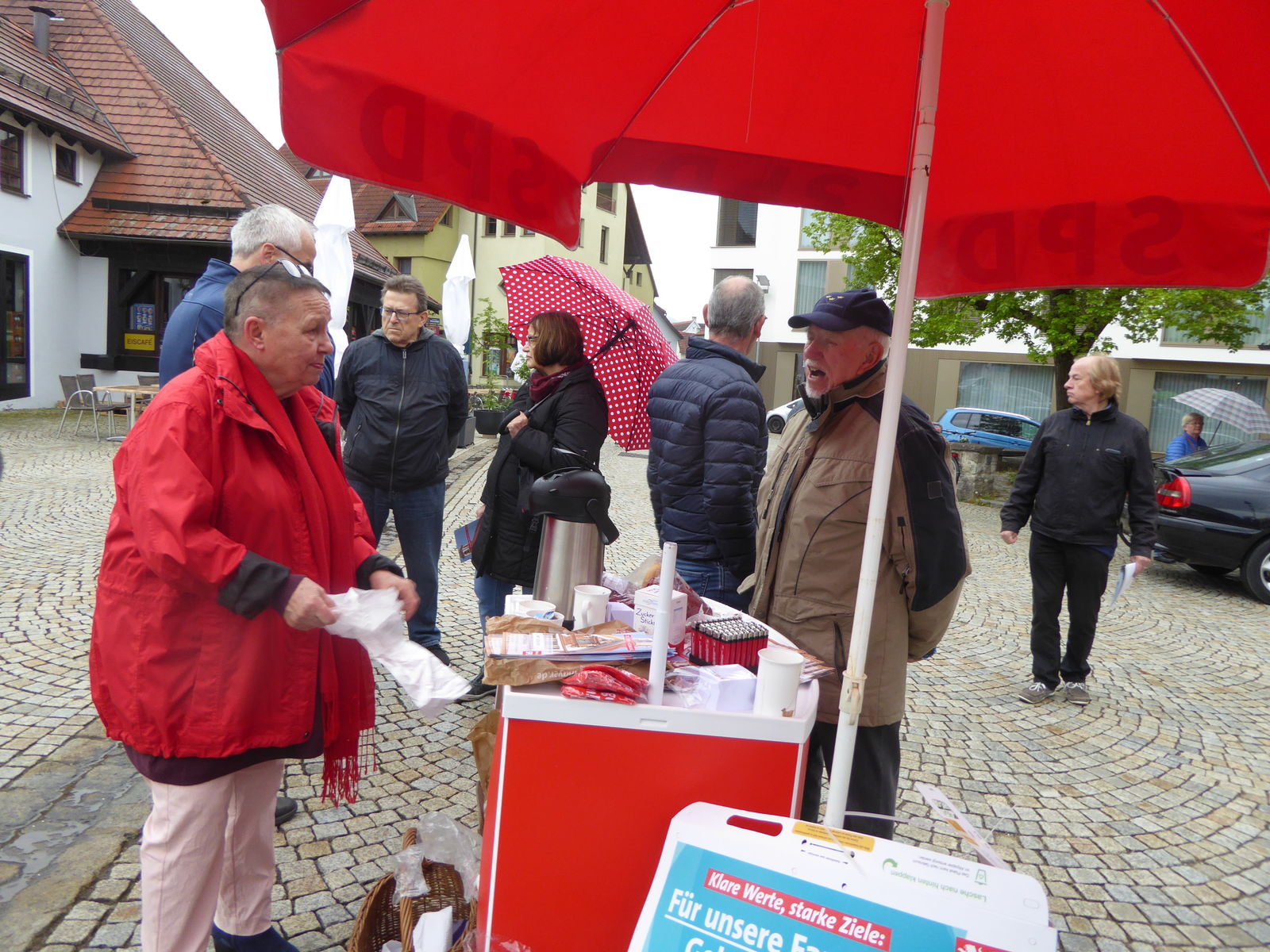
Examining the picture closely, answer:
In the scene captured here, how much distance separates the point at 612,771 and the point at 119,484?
1278 mm

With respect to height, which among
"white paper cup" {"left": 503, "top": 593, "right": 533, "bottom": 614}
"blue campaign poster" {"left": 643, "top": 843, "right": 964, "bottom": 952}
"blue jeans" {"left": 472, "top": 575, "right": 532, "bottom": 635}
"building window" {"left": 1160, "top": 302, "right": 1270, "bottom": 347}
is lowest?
"blue jeans" {"left": 472, "top": 575, "right": 532, "bottom": 635}

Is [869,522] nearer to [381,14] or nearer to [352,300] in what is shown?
[381,14]

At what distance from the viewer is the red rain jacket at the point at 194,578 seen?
71.1 inches

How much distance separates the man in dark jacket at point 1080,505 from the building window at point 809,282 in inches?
1086

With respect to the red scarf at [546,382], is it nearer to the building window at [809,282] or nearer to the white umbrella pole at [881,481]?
the white umbrella pole at [881,481]

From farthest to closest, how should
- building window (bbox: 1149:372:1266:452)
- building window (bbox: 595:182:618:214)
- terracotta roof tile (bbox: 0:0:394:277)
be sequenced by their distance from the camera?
building window (bbox: 595:182:618:214) → building window (bbox: 1149:372:1266:452) → terracotta roof tile (bbox: 0:0:394:277)

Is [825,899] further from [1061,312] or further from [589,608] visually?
[1061,312]

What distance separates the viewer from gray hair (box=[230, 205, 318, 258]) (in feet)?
10.1

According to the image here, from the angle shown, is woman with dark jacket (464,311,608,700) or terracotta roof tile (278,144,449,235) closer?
woman with dark jacket (464,311,608,700)

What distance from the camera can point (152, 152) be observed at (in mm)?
18922

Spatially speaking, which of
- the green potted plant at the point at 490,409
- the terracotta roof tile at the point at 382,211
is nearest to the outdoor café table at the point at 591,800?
the green potted plant at the point at 490,409

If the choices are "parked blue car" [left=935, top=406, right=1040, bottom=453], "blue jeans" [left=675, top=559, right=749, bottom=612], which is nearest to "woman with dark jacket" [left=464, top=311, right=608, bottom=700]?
"blue jeans" [left=675, top=559, right=749, bottom=612]

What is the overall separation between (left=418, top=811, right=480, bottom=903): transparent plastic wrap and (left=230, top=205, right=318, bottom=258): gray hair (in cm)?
208

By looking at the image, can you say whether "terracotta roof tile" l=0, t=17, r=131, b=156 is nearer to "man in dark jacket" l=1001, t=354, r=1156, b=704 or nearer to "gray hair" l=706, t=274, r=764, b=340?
"gray hair" l=706, t=274, r=764, b=340
